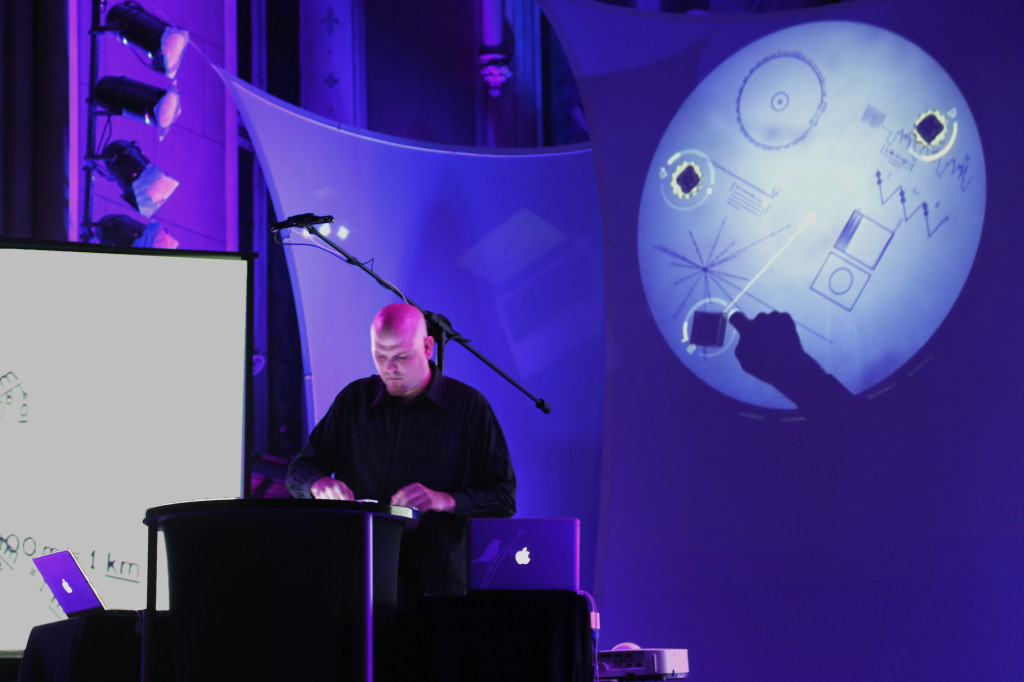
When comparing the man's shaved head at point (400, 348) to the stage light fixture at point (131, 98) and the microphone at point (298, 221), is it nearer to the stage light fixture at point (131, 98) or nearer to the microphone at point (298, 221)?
the microphone at point (298, 221)

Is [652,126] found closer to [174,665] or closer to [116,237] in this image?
[116,237]

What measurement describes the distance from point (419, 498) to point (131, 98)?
348cm

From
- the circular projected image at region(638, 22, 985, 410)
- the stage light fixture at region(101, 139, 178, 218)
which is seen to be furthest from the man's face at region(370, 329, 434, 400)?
the stage light fixture at region(101, 139, 178, 218)

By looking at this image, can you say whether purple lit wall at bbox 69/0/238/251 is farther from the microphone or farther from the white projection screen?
the white projection screen

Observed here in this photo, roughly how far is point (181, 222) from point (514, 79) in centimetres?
299

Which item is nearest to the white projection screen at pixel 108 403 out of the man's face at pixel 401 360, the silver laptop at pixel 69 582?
the man's face at pixel 401 360

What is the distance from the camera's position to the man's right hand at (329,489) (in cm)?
219

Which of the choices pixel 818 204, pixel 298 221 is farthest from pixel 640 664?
pixel 818 204

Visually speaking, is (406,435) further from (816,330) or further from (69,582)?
(816,330)

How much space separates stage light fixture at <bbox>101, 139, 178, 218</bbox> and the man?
9.26ft

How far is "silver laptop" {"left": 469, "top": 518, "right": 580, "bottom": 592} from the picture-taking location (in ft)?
5.32

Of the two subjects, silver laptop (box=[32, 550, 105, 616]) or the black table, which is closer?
the black table

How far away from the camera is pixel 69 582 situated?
173cm

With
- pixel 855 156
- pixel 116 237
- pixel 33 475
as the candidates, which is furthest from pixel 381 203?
pixel 33 475
